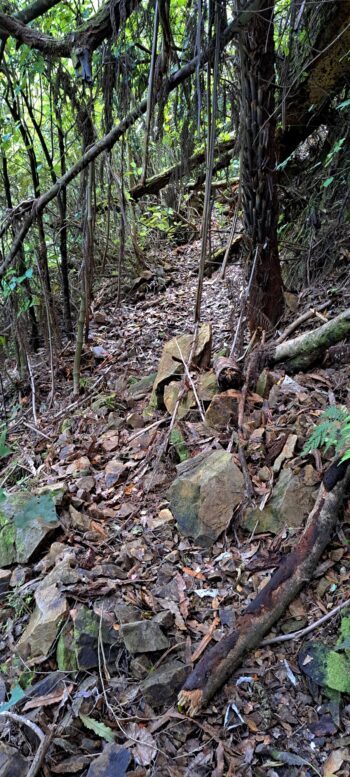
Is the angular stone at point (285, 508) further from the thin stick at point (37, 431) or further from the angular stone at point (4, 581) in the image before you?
the thin stick at point (37, 431)

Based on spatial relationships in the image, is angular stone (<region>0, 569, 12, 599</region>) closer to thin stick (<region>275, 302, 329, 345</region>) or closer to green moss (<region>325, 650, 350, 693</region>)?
green moss (<region>325, 650, 350, 693</region>)

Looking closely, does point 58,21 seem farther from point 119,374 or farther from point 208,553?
point 208,553

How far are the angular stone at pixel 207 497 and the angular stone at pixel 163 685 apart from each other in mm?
710

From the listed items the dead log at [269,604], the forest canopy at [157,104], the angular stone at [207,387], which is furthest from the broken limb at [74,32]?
the dead log at [269,604]

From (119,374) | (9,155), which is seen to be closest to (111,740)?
(119,374)

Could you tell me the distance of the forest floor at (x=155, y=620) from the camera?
1.81m

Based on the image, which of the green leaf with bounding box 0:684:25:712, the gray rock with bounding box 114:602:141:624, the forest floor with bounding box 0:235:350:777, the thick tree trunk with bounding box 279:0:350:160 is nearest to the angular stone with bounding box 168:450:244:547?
the forest floor with bounding box 0:235:350:777

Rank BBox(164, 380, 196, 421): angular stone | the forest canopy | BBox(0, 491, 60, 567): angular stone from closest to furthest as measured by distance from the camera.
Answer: the forest canopy < BBox(0, 491, 60, 567): angular stone < BBox(164, 380, 196, 421): angular stone

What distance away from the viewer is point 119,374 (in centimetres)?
495

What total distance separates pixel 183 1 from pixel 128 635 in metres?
4.70

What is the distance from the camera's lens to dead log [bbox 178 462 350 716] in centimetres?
195

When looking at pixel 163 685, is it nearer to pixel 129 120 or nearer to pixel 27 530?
pixel 27 530

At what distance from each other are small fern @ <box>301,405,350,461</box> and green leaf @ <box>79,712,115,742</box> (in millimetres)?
1506

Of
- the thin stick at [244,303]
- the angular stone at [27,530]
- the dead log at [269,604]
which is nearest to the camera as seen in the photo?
the dead log at [269,604]
